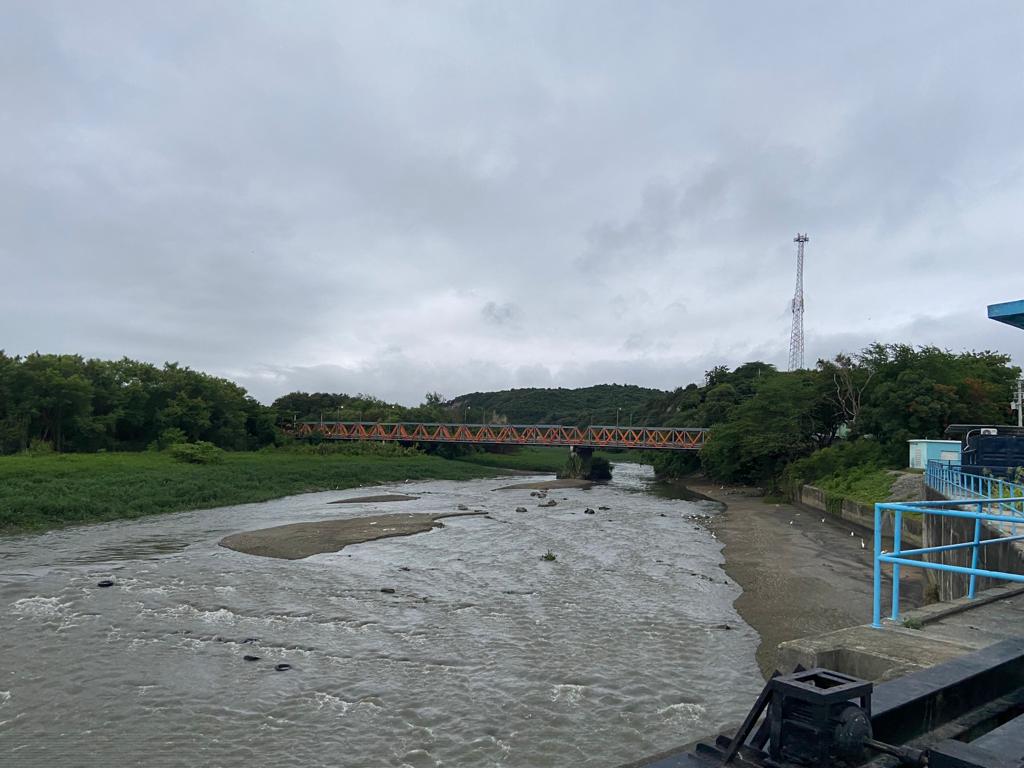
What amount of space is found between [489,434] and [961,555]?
71.3m

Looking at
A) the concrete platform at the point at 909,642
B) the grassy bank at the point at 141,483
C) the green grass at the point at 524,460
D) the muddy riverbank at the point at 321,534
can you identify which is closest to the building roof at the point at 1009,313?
the concrete platform at the point at 909,642

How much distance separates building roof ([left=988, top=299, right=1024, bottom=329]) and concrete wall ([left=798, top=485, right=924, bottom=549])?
641 cm

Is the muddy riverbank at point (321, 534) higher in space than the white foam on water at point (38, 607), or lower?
lower

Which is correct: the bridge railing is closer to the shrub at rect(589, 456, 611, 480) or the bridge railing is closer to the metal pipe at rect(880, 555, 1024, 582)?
the metal pipe at rect(880, 555, 1024, 582)

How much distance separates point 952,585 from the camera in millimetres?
12906

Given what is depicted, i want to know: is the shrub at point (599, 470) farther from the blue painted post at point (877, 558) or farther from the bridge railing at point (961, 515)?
the blue painted post at point (877, 558)

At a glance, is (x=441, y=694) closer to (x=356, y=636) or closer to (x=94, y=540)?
(x=356, y=636)

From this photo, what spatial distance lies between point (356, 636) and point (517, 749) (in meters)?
5.61

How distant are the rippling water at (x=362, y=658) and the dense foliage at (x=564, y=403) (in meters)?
128

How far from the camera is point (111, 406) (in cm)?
5800

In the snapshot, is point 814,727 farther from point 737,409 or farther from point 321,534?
point 737,409

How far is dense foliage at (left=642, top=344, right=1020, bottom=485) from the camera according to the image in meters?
37.4

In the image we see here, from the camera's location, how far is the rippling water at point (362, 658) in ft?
29.5

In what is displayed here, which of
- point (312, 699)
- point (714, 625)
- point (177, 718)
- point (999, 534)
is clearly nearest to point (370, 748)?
point (312, 699)
